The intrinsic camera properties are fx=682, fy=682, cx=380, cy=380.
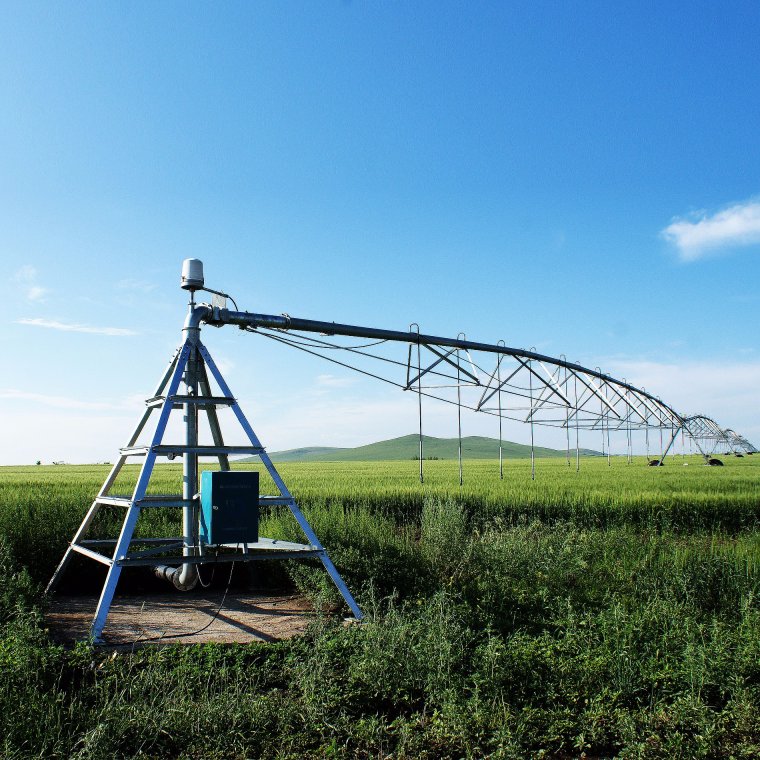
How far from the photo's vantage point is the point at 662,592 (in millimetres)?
8383

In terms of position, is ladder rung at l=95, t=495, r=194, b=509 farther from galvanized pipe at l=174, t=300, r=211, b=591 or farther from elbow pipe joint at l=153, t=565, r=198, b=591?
elbow pipe joint at l=153, t=565, r=198, b=591

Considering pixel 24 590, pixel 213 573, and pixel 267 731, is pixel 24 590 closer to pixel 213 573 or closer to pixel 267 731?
pixel 213 573

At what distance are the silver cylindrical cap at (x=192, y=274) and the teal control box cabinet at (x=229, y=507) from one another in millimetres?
2325

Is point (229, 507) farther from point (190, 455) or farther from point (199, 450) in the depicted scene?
point (190, 455)

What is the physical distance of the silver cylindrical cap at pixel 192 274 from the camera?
8258mm

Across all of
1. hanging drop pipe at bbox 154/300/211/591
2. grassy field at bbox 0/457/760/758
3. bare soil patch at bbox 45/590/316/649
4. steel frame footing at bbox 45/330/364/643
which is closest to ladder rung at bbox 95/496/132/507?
steel frame footing at bbox 45/330/364/643

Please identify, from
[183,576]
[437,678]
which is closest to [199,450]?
[183,576]

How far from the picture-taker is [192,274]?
8273 mm

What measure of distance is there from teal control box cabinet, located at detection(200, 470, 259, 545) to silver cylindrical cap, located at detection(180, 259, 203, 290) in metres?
2.33

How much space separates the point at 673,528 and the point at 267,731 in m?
13.4

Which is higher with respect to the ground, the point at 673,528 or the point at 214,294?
the point at 214,294

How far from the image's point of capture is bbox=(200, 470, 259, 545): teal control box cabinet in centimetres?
735

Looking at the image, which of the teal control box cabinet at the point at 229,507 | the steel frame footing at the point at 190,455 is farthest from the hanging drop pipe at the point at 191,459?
the teal control box cabinet at the point at 229,507

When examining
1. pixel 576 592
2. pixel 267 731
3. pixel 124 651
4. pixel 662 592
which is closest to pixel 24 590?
pixel 124 651
